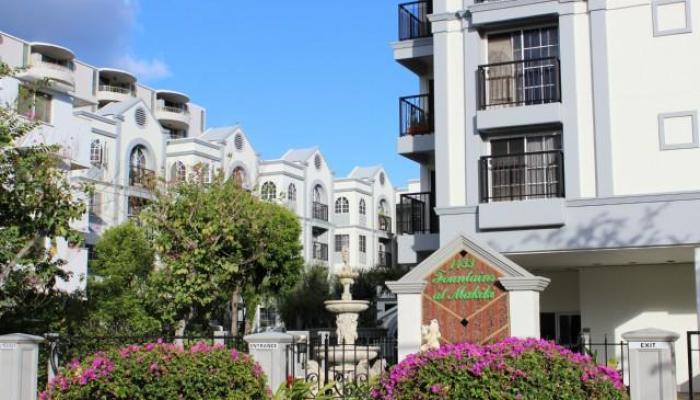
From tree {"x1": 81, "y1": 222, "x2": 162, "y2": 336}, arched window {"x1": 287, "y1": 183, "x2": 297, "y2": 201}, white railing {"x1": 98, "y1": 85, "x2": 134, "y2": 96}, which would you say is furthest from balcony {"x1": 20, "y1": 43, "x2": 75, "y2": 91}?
tree {"x1": 81, "y1": 222, "x2": 162, "y2": 336}

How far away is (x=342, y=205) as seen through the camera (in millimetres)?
60094

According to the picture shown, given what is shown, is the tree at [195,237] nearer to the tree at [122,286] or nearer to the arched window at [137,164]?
the tree at [122,286]

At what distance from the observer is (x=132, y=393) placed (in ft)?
38.7

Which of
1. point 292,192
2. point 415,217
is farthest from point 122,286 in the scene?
point 292,192

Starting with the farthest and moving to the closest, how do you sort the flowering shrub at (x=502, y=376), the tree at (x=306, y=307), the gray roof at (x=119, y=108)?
the gray roof at (x=119, y=108), the tree at (x=306, y=307), the flowering shrub at (x=502, y=376)

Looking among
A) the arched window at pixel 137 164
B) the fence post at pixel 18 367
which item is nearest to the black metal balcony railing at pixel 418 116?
the fence post at pixel 18 367

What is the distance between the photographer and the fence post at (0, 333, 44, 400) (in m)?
13.6

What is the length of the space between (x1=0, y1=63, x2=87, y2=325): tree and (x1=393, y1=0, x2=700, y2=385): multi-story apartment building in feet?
27.6

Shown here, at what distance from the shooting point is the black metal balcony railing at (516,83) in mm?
20562

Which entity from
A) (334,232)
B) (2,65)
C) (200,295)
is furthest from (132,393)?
(334,232)

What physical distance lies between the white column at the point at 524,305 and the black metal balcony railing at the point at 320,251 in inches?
1548

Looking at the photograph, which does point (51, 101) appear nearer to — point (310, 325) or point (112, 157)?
point (112, 157)

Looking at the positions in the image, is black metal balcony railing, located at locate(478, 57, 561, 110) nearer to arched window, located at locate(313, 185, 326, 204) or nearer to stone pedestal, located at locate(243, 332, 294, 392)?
stone pedestal, located at locate(243, 332, 294, 392)

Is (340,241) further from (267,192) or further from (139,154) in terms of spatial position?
(267,192)
